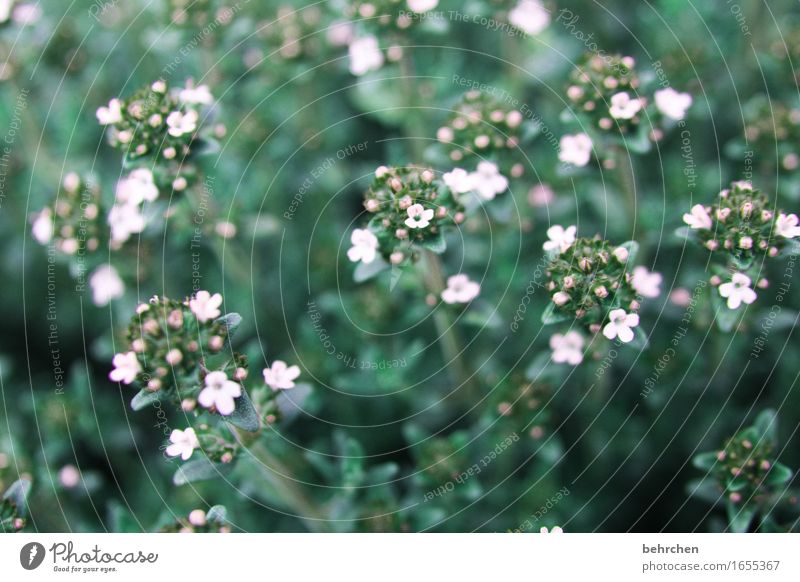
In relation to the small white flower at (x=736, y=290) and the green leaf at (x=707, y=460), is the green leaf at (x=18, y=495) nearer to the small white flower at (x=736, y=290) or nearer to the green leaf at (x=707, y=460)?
the green leaf at (x=707, y=460)

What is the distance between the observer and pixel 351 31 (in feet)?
16.1

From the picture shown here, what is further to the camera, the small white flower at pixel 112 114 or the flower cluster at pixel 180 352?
the small white flower at pixel 112 114

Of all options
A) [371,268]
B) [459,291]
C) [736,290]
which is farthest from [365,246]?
[736,290]

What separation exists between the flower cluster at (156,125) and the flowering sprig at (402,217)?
1.01 m

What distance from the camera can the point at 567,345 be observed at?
3.90 metres

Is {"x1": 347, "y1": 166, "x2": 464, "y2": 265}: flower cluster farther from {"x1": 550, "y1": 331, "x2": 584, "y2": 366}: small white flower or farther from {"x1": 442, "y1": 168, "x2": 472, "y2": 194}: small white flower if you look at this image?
{"x1": 550, "y1": 331, "x2": 584, "y2": 366}: small white flower

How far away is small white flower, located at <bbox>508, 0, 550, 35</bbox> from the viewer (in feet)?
15.5

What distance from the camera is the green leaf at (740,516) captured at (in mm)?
3583

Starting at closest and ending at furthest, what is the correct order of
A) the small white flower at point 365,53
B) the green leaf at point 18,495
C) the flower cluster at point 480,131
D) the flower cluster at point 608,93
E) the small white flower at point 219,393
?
the small white flower at point 219,393
the green leaf at point 18,495
the flower cluster at point 608,93
the flower cluster at point 480,131
the small white flower at point 365,53

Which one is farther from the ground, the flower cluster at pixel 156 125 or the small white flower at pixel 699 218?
the flower cluster at pixel 156 125

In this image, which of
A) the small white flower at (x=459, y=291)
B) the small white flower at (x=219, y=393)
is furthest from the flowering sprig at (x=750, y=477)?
the small white flower at (x=219, y=393)

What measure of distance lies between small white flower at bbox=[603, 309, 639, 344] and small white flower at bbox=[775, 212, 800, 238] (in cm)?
79

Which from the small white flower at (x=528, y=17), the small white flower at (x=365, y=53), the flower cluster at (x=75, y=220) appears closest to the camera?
the flower cluster at (x=75, y=220)
